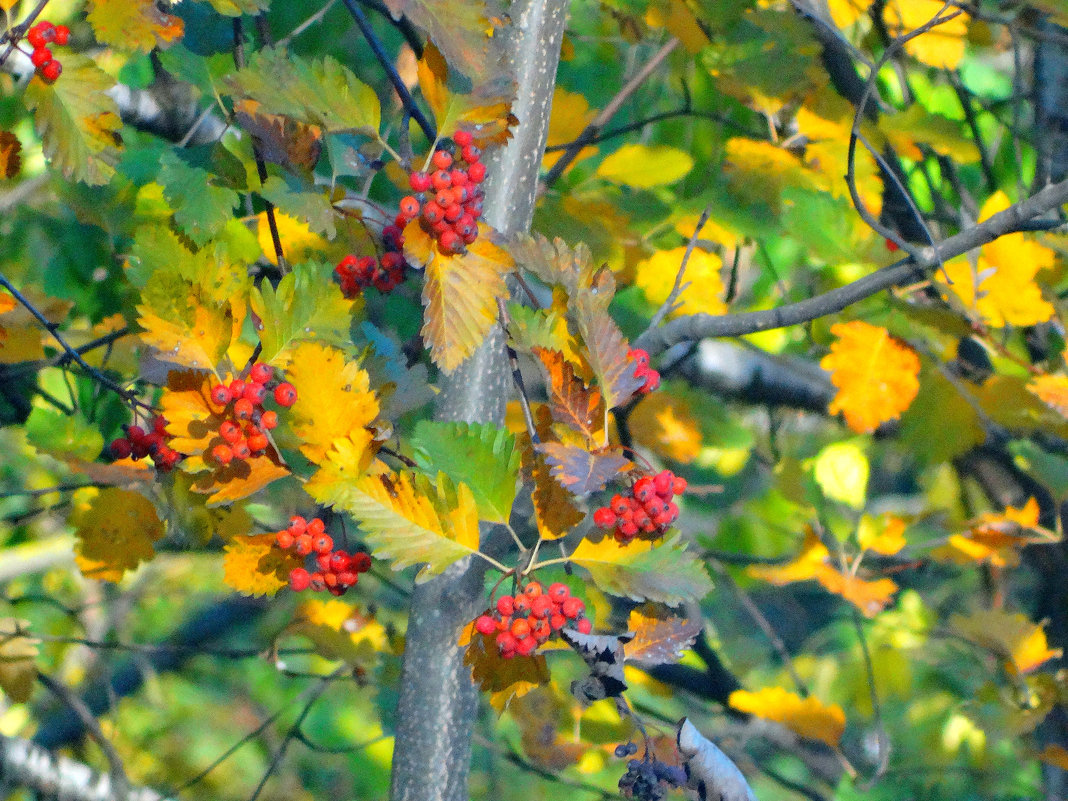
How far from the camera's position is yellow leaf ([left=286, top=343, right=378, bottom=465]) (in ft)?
2.10

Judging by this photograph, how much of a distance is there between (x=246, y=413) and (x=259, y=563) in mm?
119

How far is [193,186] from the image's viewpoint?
0.81 metres

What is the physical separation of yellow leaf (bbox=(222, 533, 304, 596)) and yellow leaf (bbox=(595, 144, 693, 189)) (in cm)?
81

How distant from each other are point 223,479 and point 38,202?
4.56ft

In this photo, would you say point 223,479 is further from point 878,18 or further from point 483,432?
point 878,18

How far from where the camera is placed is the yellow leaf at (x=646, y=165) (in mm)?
1316

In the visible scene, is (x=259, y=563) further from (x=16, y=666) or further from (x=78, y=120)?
(x=16, y=666)

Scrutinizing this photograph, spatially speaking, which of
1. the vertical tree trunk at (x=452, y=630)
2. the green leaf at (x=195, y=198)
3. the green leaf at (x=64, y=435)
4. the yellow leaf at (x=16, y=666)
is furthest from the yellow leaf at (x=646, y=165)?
the yellow leaf at (x=16, y=666)

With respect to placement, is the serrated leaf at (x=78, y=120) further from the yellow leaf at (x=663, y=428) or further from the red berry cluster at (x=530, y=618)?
the yellow leaf at (x=663, y=428)

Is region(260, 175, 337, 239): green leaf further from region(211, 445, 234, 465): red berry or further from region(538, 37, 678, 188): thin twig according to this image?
region(538, 37, 678, 188): thin twig

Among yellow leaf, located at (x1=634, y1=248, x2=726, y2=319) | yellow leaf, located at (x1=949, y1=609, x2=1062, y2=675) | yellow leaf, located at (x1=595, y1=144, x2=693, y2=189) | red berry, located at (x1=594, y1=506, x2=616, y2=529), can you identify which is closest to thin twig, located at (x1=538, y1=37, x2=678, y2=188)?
yellow leaf, located at (x1=595, y1=144, x2=693, y2=189)

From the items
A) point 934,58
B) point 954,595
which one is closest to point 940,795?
point 954,595

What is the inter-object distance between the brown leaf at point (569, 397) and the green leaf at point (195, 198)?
0.32 m

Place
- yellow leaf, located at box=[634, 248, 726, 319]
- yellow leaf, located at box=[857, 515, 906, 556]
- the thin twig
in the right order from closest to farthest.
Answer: the thin twig < yellow leaf, located at box=[634, 248, 726, 319] < yellow leaf, located at box=[857, 515, 906, 556]
